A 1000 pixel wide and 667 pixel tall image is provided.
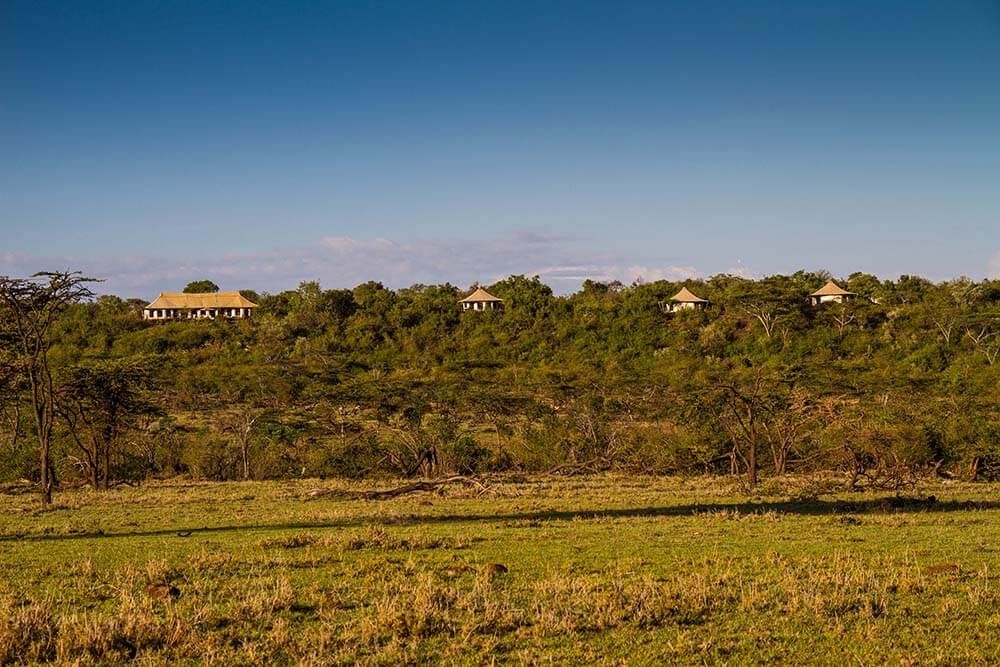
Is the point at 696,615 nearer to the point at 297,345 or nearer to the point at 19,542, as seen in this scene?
the point at 19,542

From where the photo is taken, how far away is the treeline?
2931cm

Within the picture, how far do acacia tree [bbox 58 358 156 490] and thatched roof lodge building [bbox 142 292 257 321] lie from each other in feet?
204

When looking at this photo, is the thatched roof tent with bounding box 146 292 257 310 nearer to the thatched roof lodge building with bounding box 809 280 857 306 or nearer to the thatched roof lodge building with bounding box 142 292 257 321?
the thatched roof lodge building with bounding box 142 292 257 321

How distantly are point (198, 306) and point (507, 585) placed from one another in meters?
89.8

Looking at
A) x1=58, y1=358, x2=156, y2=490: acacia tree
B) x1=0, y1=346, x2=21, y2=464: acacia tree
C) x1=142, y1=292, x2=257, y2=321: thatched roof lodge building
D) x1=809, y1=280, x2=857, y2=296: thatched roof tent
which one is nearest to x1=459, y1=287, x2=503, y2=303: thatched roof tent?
x1=142, y1=292, x2=257, y2=321: thatched roof lodge building

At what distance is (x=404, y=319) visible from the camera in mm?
78938

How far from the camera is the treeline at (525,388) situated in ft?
96.2

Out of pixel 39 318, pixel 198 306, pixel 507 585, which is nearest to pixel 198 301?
pixel 198 306

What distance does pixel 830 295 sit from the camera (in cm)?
8138

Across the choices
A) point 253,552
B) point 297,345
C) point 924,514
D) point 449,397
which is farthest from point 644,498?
point 297,345

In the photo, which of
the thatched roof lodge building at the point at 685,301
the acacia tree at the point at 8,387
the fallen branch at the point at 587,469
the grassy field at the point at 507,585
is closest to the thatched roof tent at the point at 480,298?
the thatched roof lodge building at the point at 685,301

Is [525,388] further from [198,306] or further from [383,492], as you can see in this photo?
[198,306]

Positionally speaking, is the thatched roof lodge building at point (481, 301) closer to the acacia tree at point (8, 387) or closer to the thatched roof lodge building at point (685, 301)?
the thatched roof lodge building at point (685, 301)

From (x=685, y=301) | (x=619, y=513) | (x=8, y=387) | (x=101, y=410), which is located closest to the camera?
(x=619, y=513)
